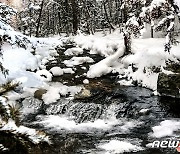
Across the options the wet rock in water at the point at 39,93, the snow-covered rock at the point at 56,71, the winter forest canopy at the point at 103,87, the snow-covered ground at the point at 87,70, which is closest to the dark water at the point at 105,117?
the winter forest canopy at the point at 103,87

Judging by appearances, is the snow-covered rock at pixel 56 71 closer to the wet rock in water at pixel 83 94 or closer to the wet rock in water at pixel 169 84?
the wet rock in water at pixel 83 94

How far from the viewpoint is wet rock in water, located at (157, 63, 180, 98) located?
965 centimetres

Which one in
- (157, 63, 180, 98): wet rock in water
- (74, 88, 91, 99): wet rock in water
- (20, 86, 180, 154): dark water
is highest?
(157, 63, 180, 98): wet rock in water

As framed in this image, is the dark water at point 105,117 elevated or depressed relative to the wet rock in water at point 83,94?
depressed

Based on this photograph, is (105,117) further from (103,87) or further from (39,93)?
(39,93)

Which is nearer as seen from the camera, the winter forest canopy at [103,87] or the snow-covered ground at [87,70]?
the winter forest canopy at [103,87]

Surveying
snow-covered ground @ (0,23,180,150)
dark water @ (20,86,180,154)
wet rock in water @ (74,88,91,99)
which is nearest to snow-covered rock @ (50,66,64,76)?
snow-covered ground @ (0,23,180,150)

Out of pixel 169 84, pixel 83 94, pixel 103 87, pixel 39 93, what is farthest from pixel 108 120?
pixel 39 93

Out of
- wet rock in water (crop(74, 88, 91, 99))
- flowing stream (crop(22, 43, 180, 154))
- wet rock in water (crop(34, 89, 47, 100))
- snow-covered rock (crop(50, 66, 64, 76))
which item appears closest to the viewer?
flowing stream (crop(22, 43, 180, 154))

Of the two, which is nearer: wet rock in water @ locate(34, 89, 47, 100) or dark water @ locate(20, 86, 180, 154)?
dark water @ locate(20, 86, 180, 154)

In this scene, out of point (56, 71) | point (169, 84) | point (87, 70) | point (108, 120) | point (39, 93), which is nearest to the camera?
point (108, 120)

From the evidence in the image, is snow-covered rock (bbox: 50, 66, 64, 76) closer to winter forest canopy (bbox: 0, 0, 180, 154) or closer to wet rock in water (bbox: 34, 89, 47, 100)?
winter forest canopy (bbox: 0, 0, 180, 154)

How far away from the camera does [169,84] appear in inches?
386

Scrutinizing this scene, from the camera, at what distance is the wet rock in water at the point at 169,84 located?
965 centimetres
